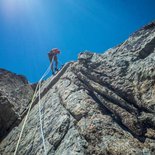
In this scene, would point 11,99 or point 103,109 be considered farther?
point 11,99

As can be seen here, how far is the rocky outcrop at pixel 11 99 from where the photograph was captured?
45.3 feet

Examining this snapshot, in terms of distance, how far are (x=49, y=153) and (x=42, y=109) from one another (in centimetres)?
441

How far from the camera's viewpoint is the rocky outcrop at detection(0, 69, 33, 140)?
13805 millimetres

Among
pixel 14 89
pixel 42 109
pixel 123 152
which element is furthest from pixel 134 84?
pixel 14 89

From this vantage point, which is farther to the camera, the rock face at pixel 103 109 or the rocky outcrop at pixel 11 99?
the rocky outcrop at pixel 11 99

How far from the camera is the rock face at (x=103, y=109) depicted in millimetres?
7209

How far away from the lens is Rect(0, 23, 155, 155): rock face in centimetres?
721

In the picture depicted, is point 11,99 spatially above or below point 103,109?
below

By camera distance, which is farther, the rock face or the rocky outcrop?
the rocky outcrop

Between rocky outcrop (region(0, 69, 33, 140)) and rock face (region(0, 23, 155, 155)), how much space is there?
4.56 ft

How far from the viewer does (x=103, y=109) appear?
29.5 ft

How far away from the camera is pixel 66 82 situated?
504 inches

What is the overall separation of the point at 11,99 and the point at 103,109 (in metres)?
9.47

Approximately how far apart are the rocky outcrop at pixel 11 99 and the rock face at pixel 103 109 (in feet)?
4.56
